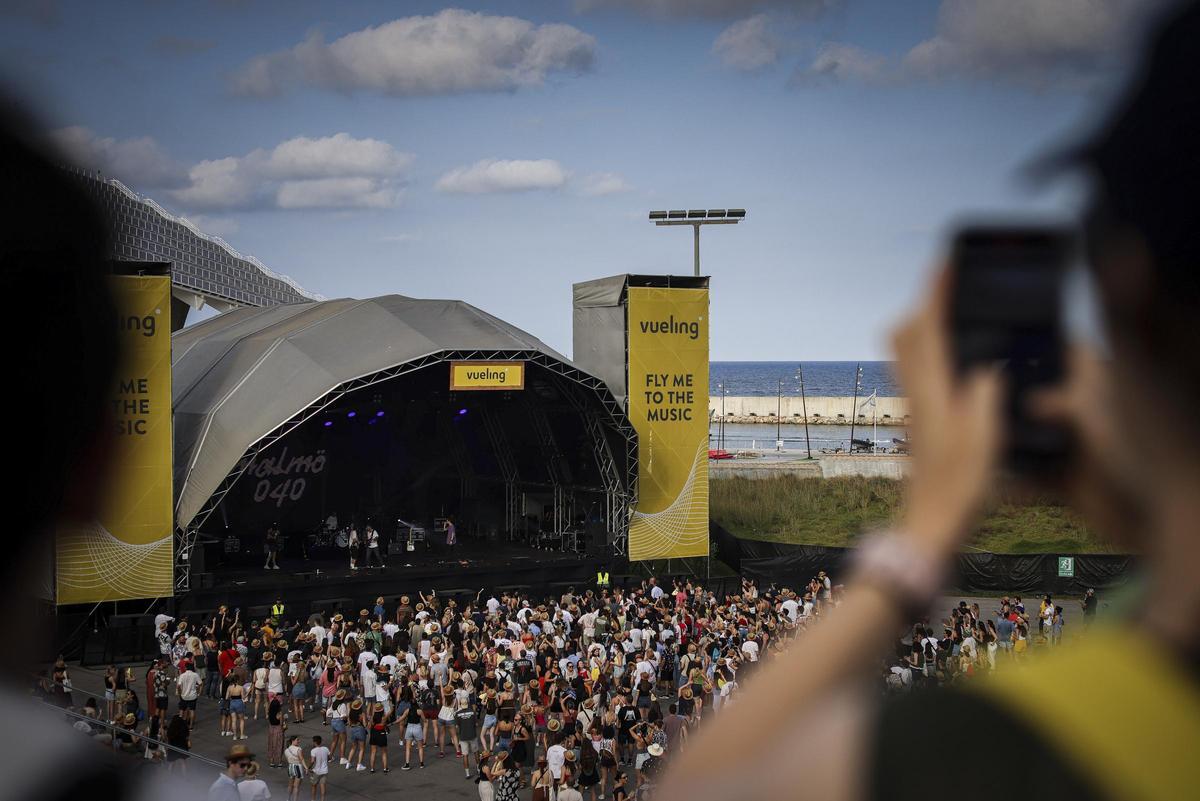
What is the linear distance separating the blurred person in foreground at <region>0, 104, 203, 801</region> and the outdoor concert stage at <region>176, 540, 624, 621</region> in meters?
24.2

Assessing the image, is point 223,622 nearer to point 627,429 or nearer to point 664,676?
point 664,676

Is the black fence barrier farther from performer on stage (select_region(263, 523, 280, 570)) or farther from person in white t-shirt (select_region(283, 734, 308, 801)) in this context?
person in white t-shirt (select_region(283, 734, 308, 801))

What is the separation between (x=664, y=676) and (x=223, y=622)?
8.16 metres

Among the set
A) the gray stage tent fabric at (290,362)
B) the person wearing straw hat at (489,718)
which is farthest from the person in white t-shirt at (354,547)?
the person wearing straw hat at (489,718)

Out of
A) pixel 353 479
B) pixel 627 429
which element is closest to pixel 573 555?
pixel 627 429

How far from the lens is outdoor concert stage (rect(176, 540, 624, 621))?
992 inches

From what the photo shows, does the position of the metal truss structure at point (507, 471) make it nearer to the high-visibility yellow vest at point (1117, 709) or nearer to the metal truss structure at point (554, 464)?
the metal truss structure at point (554, 464)

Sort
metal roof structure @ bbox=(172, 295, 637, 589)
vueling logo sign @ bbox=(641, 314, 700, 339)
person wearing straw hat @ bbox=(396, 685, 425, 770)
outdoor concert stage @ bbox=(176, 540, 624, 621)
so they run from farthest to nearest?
vueling logo sign @ bbox=(641, 314, 700, 339)
metal roof structure @ bbox=(172, 295, 637, 589)
outdoor concert stage @ bbox=(176, 540, 624, 621)
person wearing straw hat @ bbox=(396, 685, 425, 770)

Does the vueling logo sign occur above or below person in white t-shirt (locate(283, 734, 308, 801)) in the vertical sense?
above

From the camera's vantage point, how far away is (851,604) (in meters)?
0.88

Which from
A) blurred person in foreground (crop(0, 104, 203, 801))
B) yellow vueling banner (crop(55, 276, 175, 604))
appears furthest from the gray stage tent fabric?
blurred person in foreground (crop(0, 104, 203, 801))

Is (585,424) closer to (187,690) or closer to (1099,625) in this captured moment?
(187,690)

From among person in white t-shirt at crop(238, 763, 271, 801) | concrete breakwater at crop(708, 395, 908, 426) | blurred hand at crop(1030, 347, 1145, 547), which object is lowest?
person in white t-shirt at crop(238, 763, 271, 801)

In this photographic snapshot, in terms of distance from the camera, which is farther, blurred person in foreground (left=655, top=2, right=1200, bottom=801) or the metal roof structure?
the metal roof structure
